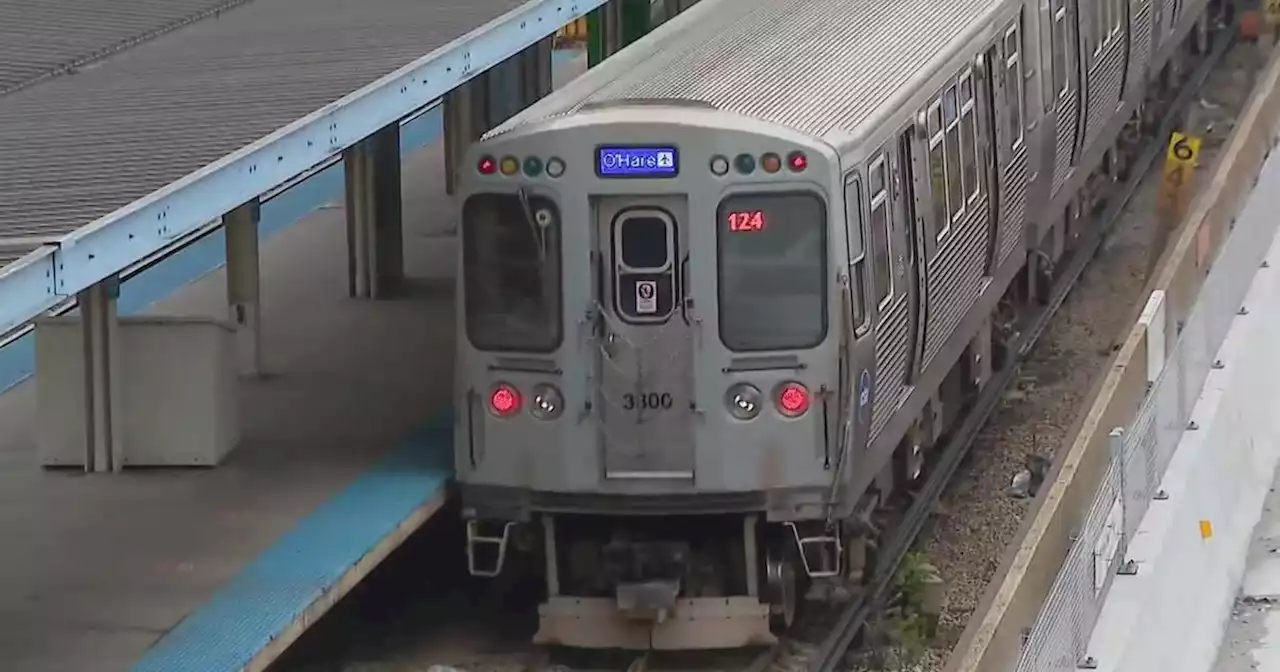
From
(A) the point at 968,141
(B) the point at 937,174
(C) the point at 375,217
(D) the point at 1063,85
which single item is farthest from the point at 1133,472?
Answer: (D) the point at 1063,85

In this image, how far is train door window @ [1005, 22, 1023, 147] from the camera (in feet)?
47.6

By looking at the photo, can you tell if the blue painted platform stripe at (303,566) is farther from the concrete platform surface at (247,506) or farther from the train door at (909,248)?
the train door at (909,248)

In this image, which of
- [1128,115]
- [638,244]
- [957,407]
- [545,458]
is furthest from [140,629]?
[1128,115]

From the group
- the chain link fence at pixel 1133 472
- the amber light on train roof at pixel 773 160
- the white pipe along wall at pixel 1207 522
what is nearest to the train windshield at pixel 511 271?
the amber light on train roof at pixel 773 160

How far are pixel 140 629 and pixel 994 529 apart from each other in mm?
5167

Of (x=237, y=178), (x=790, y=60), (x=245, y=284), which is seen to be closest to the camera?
(x=237, y=178)

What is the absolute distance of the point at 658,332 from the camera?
10.6m

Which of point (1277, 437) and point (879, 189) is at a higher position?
point (879, 189)

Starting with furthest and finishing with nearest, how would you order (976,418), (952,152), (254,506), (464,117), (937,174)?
(464,117) → (976,418) → (952,152) → (937,174) → (254,506)

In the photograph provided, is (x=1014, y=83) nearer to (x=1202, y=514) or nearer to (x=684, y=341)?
(x=1202, y=514)

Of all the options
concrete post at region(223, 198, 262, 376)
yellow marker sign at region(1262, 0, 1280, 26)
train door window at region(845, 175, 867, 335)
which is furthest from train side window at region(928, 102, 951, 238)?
yellow marker sign at region(1262, 0, 1280, 26)

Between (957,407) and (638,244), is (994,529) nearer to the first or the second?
(957,407)

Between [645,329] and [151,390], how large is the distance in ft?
8.96

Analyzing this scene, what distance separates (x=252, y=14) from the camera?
13.9 meters
